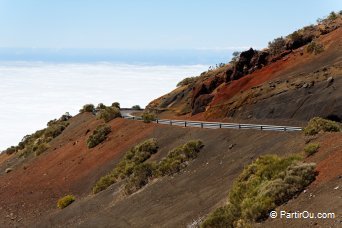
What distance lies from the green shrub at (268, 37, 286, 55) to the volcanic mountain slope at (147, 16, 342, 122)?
0.90 ft

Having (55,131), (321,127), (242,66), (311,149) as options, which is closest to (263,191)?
(311,149)

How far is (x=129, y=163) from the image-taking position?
3606 cm

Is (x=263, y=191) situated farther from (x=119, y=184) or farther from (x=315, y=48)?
(x=315, y=48)

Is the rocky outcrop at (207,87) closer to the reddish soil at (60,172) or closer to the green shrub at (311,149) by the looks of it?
the reddish soil at (60,172)

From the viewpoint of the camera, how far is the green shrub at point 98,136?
154ft

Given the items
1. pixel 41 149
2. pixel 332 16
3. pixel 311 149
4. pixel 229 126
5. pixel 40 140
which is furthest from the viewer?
pixel 332 16

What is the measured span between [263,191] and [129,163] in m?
19.7

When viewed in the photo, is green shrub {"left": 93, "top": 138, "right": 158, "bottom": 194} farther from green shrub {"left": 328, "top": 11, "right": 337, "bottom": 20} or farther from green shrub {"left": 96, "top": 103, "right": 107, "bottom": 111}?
green shrub {"left": 328, "top": 11, "right": 337, "bottom": 20}

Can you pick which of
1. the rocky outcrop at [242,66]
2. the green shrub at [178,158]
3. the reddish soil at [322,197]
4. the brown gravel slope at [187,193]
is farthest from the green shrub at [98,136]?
the reddish soil at [322,197]

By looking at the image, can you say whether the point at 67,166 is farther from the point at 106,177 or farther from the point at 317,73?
the point at 317,73

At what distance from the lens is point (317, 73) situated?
41031 mm

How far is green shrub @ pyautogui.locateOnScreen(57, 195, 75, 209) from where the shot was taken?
34438 millimetres

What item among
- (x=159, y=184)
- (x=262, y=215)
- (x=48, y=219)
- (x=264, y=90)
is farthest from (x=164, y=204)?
(x=264, y=90)

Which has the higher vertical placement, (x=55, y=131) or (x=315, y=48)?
(x=315, y=48)
